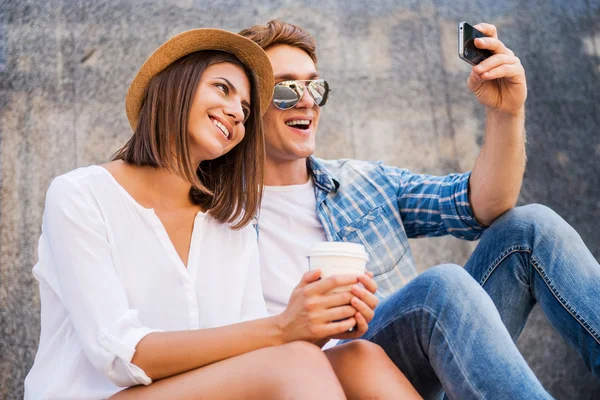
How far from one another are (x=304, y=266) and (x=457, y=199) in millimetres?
493

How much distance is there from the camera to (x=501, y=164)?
1.87m

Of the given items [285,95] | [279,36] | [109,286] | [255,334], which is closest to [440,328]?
[255,334]

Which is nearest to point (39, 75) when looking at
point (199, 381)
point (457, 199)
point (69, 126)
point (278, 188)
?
point (69, 126)

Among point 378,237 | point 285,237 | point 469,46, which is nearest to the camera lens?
point 469,46

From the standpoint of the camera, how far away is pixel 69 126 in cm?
274

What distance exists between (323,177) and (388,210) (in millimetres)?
231

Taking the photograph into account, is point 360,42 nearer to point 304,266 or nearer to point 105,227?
point 304,266

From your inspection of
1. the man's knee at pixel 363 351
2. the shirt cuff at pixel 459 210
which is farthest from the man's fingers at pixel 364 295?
the shirt cuff at pixel 459 210

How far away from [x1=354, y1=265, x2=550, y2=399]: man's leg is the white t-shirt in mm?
359

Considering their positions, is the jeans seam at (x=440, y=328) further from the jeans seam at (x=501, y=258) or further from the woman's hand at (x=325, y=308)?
the jeans seam at (x=501, y=258)

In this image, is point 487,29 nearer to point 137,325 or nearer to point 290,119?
point 290,119

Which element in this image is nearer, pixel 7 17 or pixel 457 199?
pixel 457 199

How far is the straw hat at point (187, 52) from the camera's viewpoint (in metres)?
1.66

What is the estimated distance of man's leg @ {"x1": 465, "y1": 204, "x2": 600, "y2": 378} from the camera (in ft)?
5.24
